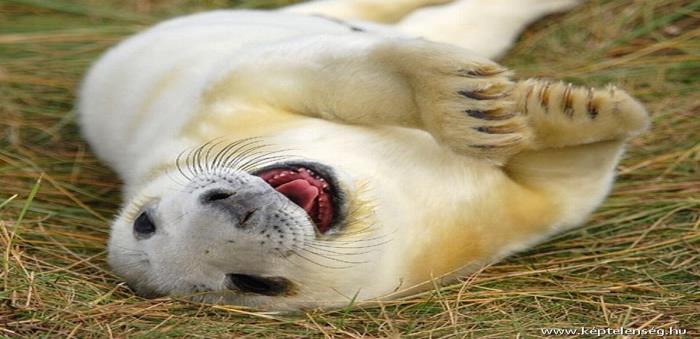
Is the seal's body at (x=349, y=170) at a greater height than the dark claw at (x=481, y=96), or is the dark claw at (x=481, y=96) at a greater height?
the dark claw at (x=481, y=96)

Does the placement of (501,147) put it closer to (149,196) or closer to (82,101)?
(149,196)

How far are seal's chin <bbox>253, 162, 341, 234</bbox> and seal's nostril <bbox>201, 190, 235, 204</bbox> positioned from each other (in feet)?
0.58

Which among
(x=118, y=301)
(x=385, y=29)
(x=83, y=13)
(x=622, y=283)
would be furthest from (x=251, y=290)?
(x=83, y=13)

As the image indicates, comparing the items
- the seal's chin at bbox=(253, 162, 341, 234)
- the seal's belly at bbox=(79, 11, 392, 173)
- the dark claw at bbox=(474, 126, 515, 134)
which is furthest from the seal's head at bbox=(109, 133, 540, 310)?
the seal's belly at bbox=(79, 11, 392, 173)

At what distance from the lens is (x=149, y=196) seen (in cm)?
388

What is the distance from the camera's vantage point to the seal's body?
342cm

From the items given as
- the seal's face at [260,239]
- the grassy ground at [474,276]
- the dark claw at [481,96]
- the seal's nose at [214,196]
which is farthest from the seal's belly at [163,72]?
the dark claw at [481,96]

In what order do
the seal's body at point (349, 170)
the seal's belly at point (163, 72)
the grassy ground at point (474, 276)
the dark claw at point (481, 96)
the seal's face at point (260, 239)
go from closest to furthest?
the seal's face at point (260, 239), the seal's body at point (349, 170), the grassy ground at point (474, 276), the dark claw at point (481, 96), the seal's belly at point (163, 72)

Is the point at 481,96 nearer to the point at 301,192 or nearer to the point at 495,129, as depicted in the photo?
the point at 495,129

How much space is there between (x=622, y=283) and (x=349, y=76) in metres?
1.13

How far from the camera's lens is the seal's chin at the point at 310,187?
11.3ft

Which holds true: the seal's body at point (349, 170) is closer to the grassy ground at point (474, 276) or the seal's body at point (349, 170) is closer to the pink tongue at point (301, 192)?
the pink tongue at point (301, 192)

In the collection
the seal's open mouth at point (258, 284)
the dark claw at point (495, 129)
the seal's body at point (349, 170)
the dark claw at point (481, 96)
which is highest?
the dark claw at point (481, 96)

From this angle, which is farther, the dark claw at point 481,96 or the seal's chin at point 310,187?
the dark claw at point 481,96
